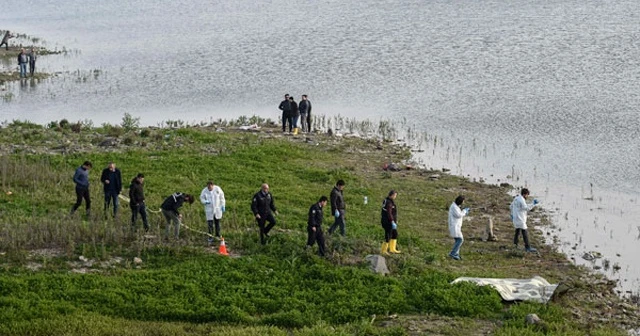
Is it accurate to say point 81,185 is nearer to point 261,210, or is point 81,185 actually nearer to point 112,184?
point 112,184

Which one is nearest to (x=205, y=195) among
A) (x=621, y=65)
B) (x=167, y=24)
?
(x=621, y=65)

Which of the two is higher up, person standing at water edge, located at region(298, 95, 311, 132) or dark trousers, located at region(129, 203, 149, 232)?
person standing at water edge, located at region(298, 95, 311, 132)

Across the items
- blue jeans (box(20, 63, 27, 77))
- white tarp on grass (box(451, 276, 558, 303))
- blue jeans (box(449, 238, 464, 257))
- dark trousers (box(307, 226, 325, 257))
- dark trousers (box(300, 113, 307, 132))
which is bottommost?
white tarp on grass (box(451, 276, 558, 303))

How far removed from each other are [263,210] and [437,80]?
33772mm

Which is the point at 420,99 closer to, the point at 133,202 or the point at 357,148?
the point at 357,148

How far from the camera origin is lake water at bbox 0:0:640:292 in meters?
37.9

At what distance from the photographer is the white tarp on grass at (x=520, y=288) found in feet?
73.1

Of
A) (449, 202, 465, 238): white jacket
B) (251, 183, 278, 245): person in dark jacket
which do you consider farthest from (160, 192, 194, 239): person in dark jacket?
(449, 202, 465, 238): white jacket

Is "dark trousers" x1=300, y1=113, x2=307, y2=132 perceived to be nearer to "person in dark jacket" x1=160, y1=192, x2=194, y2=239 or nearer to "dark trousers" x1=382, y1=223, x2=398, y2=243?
"dark trousers" x1=382, y1=223, x2=398, y2=243

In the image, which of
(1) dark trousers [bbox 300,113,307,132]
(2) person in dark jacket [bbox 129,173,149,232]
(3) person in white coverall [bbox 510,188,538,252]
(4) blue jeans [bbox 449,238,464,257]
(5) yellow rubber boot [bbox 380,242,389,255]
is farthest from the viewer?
(1) dark trousers [bbox 300,113,307,132]

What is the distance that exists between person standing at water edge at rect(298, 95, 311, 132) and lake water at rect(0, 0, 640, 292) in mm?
5940

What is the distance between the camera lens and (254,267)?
23.5 meters

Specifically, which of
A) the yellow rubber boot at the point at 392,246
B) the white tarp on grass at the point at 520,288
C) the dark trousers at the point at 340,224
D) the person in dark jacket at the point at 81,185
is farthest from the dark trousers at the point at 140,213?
the white tarp on grass at the point at 520,288

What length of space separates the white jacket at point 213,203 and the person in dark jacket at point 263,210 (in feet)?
3.57
